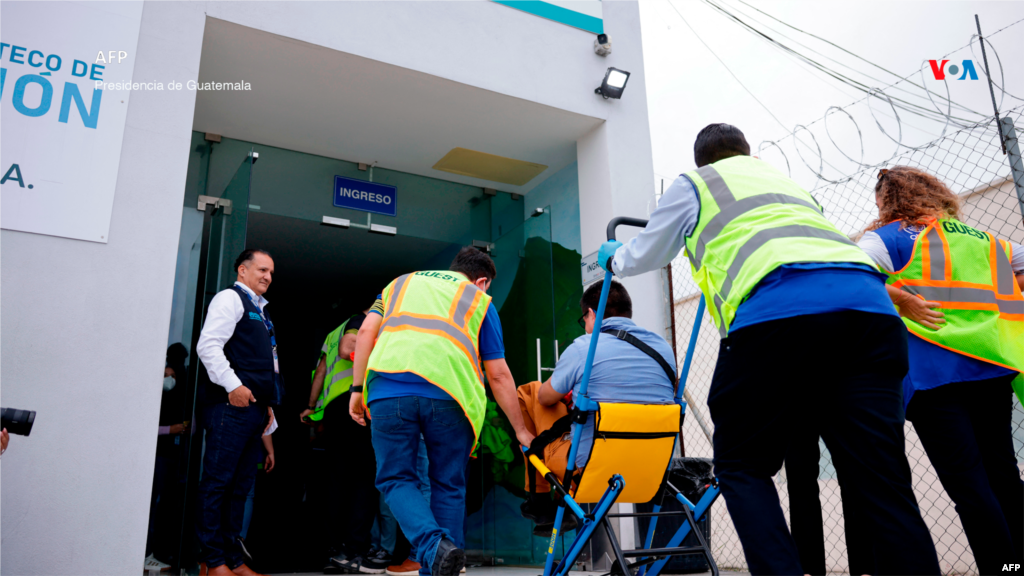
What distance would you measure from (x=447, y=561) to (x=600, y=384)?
914 millimetres

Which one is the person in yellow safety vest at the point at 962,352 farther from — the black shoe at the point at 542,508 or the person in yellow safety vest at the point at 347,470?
A: the person in yellow safety vest at the point at 347,470

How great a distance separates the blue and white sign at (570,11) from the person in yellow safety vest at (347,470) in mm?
2551

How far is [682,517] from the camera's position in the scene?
363cm

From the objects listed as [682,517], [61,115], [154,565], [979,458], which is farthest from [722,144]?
[154,565]

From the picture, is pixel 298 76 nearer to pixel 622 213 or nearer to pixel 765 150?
pixel 622 213

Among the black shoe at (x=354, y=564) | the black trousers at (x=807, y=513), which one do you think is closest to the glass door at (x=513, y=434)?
the black shoe at (x=354, y=564)

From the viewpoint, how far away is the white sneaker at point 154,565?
4.05 meters

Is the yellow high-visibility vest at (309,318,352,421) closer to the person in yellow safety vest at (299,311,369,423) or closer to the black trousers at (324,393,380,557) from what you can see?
the person in yellow safety vest at (299,311,369,423)

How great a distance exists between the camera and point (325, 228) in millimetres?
5906

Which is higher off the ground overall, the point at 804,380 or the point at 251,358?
the point at 251,358

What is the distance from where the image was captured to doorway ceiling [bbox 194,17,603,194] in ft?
13.5

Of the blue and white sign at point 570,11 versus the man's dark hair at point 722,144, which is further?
the blue and white sign at point 570,11

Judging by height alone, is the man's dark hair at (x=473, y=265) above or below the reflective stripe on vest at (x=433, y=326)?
above

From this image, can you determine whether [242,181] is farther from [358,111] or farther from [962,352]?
[962,352]
